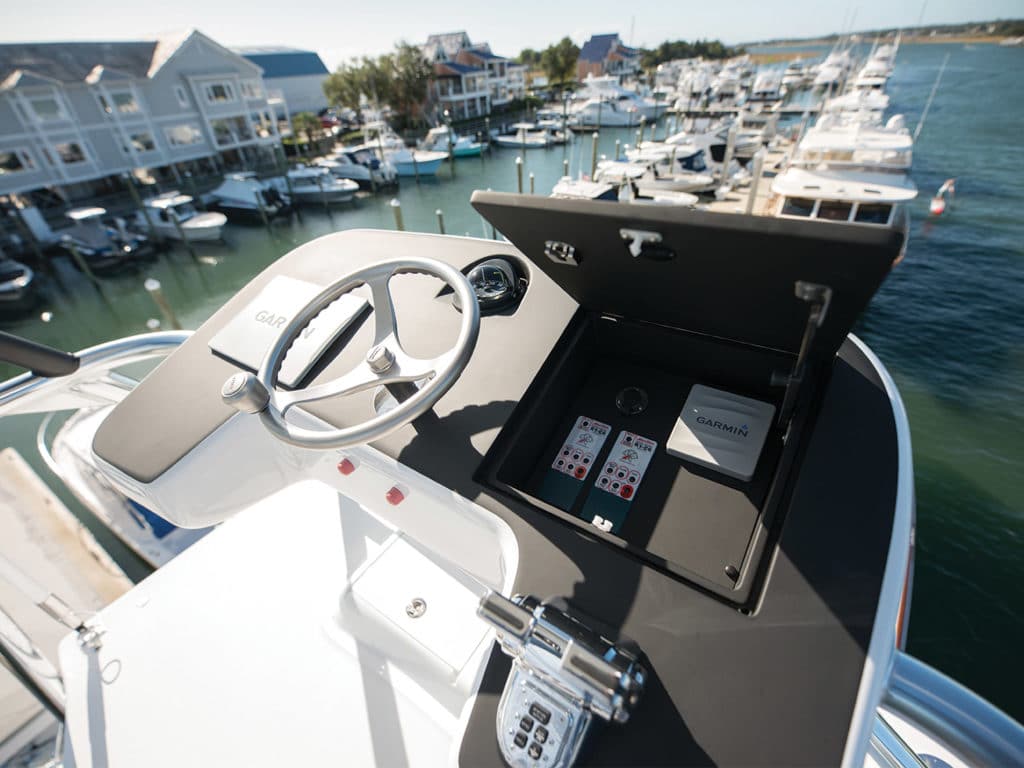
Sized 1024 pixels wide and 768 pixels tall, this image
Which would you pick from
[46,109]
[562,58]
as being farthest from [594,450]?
[562,58]

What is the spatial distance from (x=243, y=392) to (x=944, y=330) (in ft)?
39.1

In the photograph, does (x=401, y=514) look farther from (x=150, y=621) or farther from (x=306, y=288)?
(x=150, y=621)

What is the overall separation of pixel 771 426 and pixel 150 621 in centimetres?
266

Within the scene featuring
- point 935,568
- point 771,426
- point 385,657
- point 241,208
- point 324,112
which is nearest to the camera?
point 771,426

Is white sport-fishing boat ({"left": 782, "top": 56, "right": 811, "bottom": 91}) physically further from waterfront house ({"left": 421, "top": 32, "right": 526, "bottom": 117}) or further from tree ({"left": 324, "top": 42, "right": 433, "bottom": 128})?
tree ({"left": 324, "top": 42, "right": 433, "bottom": 128})

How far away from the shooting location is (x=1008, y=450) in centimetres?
629

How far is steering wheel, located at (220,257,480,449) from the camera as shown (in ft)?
3.87

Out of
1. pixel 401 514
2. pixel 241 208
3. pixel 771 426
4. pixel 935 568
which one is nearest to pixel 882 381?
pixel 771 426

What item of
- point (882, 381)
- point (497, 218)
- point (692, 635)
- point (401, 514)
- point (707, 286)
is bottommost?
point (401, 514)

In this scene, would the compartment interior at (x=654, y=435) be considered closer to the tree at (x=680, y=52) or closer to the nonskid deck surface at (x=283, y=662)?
the nonskid deck surface at (x=283, y=662)

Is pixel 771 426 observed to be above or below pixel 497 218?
below

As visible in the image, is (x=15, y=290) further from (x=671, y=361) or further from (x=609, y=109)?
(x=609, y=109)

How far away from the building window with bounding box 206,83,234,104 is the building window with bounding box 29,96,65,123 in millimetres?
4666

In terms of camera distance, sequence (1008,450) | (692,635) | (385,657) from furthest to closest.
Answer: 1. (1008,450)
2. (385,657)
3. (692,635)
